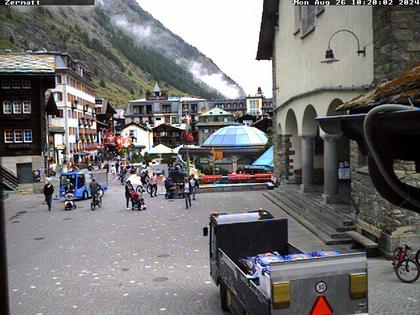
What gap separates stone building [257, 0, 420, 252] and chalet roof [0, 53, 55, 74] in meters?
20.3

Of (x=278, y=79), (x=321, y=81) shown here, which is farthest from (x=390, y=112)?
(x=278, y=79)

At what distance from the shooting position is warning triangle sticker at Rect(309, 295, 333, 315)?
7.41 metres

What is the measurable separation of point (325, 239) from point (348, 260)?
9057 mm

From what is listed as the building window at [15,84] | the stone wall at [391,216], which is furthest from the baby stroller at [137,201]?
the building window at [15,84]

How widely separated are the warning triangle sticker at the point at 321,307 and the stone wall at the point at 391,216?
6097mm

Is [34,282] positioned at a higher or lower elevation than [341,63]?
lower

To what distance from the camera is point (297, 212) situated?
2202 cm

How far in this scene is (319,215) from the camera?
766 inches

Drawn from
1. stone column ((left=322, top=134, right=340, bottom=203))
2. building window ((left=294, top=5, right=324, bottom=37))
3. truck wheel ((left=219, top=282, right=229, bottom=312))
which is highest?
building window ((left=294, top=5, right=324, bottom=37))

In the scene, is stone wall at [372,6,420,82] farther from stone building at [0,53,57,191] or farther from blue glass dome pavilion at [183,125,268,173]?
blue glass dome pavilion at [183,125,268,173]

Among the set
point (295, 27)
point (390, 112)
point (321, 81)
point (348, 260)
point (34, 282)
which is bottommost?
point (34, 282)

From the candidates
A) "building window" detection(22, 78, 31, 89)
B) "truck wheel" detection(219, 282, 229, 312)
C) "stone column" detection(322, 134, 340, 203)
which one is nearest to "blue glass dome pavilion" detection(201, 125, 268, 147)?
"building window" detection(22, 78, 31, 89)

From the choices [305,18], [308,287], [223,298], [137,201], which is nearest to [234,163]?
[137,201]

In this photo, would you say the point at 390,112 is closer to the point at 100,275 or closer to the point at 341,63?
the point at 100,275
